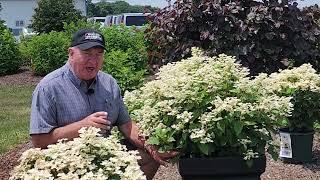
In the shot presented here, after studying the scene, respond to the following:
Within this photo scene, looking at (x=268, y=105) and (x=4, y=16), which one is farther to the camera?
(x=4, y=16)

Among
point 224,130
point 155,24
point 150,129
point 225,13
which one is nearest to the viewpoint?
point 224,130

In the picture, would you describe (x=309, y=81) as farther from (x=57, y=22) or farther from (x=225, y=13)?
(x=57, y=22)

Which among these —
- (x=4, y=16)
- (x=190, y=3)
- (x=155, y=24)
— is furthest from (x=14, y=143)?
(x=4, y=16)

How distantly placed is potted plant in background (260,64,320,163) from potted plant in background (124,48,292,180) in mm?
1840

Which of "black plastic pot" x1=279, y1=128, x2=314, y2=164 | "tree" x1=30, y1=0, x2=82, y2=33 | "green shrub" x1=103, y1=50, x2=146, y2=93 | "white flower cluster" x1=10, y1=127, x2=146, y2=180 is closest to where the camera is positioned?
"white flower cluster" x1=10, y1=127, x2=146, y2=180

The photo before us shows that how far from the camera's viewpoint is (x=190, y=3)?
6.65m

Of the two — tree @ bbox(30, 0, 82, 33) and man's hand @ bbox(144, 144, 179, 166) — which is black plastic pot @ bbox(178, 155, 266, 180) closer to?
man's hand @ bbox(144, 144, 179, 166)

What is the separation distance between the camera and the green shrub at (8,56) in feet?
52.3

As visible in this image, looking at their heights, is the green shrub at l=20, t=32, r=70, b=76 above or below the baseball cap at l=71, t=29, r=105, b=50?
below

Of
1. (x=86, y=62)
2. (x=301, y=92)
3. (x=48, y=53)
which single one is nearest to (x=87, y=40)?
(x=86, y=62)

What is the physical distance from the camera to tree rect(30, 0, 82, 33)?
68.0 feet

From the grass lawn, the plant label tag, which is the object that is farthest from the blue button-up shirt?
the grass lawn

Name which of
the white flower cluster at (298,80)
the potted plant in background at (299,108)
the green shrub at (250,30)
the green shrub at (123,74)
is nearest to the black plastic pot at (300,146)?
the potted plant in background at (299,108)

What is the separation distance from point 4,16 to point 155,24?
51.2 metres
